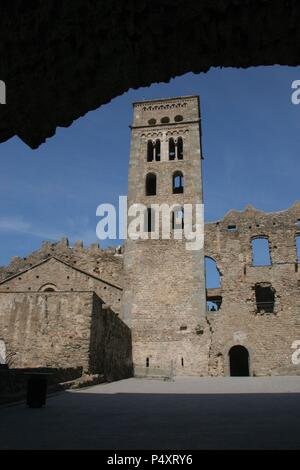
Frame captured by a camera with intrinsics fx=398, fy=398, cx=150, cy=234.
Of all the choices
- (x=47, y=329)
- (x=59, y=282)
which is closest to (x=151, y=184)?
(x=59, y=282)

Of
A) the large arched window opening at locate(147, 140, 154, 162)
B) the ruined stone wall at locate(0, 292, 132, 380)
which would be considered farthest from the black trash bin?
the large arched window opening at locate(147, 140, 154, 162)

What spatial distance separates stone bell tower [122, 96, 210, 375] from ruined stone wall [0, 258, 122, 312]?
116cm

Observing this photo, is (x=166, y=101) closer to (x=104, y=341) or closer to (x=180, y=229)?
(x=180, y=229)

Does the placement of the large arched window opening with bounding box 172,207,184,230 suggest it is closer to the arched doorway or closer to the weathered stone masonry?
the weathered stone masonry

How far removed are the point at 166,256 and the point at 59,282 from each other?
255 inches

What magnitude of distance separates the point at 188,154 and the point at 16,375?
20767 mm

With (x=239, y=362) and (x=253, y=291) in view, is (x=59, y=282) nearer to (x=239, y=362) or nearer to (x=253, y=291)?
(x=253, y=291)

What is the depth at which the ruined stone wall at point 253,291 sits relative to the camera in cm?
2125

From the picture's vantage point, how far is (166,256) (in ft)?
76.1

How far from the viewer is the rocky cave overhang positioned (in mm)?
3727

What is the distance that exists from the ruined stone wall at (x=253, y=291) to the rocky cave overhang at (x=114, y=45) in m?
18.6

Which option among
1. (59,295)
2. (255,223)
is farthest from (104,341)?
(255,223)

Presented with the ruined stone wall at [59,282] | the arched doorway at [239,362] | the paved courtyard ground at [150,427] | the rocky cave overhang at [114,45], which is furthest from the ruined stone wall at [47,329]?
the arched doorway at [239,362]
